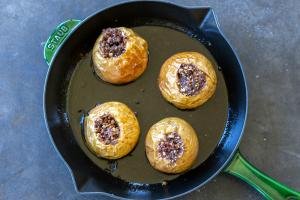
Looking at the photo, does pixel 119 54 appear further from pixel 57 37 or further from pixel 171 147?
pixel 171 147

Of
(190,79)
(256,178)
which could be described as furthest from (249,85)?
(256,178)

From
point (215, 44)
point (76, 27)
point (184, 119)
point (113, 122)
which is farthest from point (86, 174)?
point (215, 44)

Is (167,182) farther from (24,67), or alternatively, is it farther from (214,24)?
(24,67)

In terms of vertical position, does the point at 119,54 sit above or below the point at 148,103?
above

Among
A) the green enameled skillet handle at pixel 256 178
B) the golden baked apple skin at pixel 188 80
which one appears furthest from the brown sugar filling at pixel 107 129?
the green enameled skillet handle at pixel 256 178

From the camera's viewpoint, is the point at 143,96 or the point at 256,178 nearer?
the point at 256,178

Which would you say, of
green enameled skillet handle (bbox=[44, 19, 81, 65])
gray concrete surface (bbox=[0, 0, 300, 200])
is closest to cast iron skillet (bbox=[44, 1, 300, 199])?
green enameled skillet handle (bbox=[44, 19, 81, 65])
